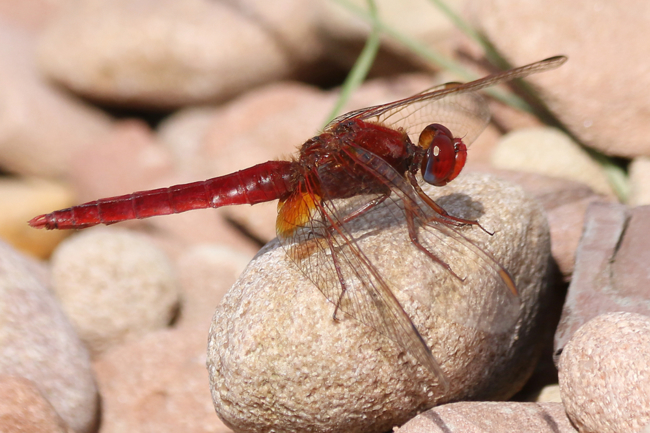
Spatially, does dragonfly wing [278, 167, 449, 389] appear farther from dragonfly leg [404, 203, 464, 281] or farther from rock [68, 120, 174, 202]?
rock [68, 120, 174, 202]

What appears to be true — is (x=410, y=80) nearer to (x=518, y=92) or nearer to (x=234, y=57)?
(x=518, y=92)

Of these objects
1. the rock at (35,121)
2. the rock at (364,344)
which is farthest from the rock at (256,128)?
the rock at (364,344)

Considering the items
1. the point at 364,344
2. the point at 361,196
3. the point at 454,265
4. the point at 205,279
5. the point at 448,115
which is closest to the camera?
the point at 364,344

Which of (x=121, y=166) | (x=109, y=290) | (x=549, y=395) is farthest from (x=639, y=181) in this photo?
(x=121, y=166)

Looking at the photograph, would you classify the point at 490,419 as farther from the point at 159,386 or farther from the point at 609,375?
the point at 159,386

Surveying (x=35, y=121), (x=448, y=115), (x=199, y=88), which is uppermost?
(x=35, y=121)

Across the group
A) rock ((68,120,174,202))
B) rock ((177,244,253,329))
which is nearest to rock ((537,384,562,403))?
rock ((177,244,253,329))
